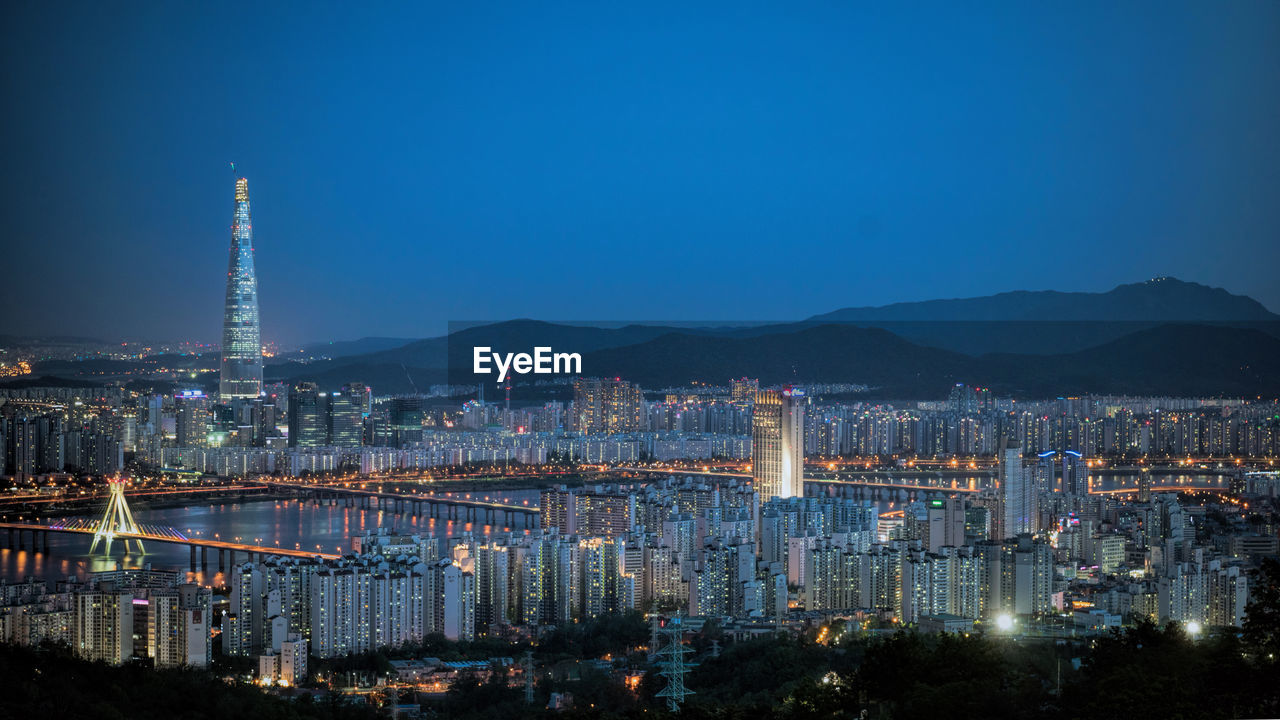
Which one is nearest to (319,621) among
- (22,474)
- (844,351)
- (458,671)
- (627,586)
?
(458,671)

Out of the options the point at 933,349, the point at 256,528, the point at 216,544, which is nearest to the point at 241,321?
the point at 216,544

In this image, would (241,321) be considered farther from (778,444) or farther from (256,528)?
(778,444)

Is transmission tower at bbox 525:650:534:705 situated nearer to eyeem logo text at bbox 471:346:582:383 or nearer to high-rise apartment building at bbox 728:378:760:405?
eyeem logo text at bbox 471:346:582:383

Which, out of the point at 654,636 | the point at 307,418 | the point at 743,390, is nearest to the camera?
the point at 654,636

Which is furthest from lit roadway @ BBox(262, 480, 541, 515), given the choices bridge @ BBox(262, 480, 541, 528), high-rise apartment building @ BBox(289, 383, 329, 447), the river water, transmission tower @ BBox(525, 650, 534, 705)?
transmission tower @ BBox(525, 650, 534, 705)

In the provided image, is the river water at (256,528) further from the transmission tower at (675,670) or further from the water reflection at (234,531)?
the transmission tower at (675,670)

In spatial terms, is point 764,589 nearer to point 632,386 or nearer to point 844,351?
point 844,351
